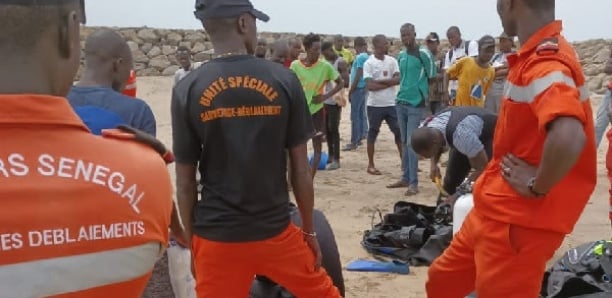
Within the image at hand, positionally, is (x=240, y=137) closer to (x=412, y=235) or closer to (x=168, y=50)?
(x=412, y=235)

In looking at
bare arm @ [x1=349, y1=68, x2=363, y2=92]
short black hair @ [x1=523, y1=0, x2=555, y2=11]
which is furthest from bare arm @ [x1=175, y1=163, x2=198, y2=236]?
bare arm @ [x1=349, y1=68, x2=363, y2=92]

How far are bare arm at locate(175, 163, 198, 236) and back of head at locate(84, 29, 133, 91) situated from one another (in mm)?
491

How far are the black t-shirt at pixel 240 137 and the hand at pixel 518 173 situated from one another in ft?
2.71

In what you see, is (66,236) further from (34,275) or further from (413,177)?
(413,177)

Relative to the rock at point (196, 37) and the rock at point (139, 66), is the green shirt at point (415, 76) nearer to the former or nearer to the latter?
the rock at point (139, 66)

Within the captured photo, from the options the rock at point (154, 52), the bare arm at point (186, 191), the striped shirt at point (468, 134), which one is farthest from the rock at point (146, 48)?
the bare arm at point (186, 191)

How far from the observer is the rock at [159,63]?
87.5 feet

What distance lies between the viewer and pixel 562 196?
2.96 meters

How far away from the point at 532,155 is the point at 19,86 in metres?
2.15

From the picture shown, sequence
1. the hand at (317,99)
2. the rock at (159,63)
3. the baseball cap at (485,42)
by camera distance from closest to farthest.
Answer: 1. the baseball cap at (485,42)
2. the hand at (317,99)
3. the rock at (159,63)

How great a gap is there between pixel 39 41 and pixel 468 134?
11.7 feet

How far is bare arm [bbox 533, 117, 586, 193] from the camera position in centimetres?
269

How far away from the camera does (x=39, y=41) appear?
1.27m

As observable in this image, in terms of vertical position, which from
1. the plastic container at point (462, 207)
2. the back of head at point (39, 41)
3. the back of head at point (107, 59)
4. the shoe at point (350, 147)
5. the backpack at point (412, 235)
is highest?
the back of head at point (39, 41)
